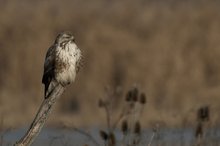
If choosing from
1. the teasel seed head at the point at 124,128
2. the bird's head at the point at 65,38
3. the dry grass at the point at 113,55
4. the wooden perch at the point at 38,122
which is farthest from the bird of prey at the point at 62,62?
the dry grass at the point at 113,55

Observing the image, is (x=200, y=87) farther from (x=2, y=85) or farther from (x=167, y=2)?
(x=167, y=2)

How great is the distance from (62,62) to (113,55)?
41.5 feet

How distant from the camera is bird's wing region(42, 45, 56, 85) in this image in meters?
9.73

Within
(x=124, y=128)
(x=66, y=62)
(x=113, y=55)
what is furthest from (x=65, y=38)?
(x=113, y=55)

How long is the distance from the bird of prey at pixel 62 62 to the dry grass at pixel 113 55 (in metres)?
11.1

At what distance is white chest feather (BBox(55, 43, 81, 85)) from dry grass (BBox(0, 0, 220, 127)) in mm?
11239

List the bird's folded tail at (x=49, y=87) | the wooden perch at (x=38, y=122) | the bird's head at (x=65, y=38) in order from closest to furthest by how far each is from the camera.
Result: the wooden perch at (x=38, y=122) < the bird's folded tail at (x=49, y=87) < the bird's head at (x=65, y=38)

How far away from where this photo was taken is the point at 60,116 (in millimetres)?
21188

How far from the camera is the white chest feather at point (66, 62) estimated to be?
31.1ft

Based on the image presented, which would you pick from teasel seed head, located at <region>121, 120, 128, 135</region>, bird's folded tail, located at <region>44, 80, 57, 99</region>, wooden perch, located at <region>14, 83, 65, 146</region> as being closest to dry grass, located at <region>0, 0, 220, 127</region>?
teasel seed head, located at <region>121, 120, 128, 135</region>

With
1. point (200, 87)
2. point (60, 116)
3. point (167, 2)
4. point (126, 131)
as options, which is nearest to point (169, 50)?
point (200, 87)

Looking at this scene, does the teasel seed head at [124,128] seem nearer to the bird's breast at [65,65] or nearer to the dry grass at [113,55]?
the bird's breast at [65,65]

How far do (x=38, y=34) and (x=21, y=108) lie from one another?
173 cm

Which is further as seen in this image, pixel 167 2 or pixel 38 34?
pixel 167 2
